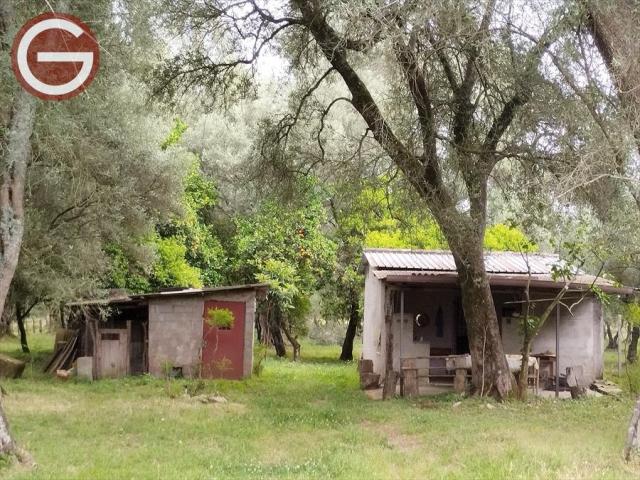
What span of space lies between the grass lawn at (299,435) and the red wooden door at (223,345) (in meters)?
2.05

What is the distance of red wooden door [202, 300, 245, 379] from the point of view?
1958cm

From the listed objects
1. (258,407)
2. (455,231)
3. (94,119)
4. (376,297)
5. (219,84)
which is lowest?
(258,407)

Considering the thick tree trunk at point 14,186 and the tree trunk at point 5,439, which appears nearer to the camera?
the tree trunk at point 5,439

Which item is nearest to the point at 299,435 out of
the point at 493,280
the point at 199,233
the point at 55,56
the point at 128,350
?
the point at 55,56

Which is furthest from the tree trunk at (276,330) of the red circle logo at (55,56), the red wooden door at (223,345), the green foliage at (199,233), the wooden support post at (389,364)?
the red circle logo at (55,56)

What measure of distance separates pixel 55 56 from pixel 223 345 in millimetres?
11439

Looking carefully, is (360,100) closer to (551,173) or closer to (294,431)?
(551,173)

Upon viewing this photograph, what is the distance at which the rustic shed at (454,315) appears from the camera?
1747 centimetres

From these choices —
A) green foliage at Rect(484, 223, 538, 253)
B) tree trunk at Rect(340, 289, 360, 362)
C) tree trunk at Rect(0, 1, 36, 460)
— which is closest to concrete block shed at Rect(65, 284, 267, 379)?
tree trunk at Rect(340, 289, 360, 362)

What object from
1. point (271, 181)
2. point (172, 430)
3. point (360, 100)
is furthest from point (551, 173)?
point (172, 430)

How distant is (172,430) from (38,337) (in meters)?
28.3

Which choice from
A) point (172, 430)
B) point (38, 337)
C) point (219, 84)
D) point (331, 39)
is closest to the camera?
point (172, 430)

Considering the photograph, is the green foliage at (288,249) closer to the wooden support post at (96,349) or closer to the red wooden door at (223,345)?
the red wooden door at (223,345)

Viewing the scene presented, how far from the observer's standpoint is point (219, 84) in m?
15.9
